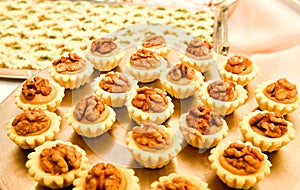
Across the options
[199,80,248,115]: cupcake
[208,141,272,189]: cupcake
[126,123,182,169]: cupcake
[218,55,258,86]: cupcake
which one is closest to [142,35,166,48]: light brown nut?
[218,55,258,86]: cupcake

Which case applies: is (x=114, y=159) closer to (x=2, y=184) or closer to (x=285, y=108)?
(x=2, y=184)

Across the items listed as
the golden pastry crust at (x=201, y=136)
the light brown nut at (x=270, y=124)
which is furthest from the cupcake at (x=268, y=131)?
the golden pastry crust at (x=201, y=136)

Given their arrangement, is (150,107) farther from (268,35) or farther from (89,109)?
(268,35)

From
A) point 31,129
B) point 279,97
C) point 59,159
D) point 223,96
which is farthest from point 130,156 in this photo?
point 279,97

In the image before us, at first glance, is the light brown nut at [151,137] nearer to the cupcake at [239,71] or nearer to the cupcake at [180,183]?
the cupcake at [180,183]

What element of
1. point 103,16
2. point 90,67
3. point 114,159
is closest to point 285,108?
point 114,159

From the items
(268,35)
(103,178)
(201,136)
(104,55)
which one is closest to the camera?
(103,178)
